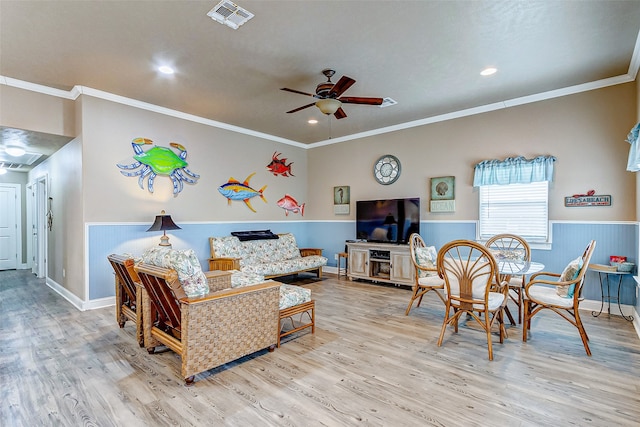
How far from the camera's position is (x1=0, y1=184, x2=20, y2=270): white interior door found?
7.47 meters

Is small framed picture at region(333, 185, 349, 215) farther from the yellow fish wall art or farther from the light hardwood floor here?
the light hardwood floor

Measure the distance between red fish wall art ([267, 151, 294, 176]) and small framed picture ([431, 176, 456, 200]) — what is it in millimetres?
3171

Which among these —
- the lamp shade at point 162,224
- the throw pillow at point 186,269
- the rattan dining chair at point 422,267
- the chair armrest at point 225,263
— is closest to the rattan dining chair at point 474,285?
the rattan dining chair at point 422,267

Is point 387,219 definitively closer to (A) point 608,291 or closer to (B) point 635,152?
(A) point 608,291

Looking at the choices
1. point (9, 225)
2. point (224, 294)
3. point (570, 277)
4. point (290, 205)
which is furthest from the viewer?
point (9, 225)

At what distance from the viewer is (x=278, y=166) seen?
7023mm

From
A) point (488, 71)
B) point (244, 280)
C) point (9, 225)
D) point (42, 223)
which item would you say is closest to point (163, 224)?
point (244, 280)

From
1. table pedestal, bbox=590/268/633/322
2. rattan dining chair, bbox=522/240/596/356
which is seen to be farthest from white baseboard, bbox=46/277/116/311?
table pedestal, bbox=590/268/633/322

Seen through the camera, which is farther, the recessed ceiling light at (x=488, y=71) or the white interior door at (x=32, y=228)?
the white interior door at (x=32, y=228)

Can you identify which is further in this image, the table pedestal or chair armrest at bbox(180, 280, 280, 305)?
the table pedestal

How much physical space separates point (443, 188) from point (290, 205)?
10.9ft

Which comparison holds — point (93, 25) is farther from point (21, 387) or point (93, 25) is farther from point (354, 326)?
point (354, 326)

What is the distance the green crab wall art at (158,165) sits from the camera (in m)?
4.81

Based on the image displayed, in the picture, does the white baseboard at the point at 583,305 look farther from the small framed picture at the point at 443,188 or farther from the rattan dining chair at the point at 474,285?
the small framed picture at the point at 443,188
